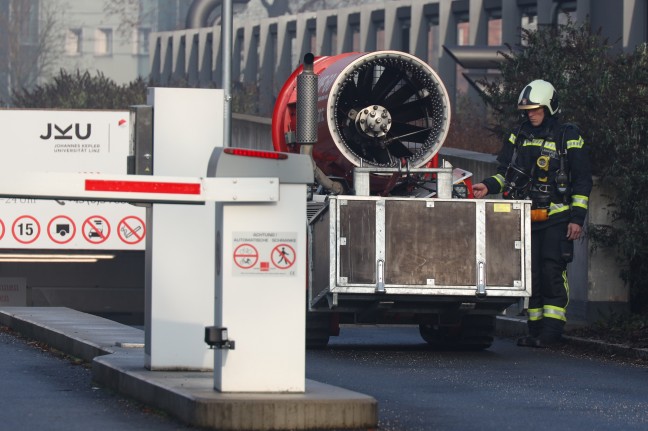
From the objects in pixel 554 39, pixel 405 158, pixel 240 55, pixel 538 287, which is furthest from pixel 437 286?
pixel 240 55

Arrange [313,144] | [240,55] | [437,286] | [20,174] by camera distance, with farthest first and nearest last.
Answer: [240,55] → [313,144] → [437,286] → [20,174]

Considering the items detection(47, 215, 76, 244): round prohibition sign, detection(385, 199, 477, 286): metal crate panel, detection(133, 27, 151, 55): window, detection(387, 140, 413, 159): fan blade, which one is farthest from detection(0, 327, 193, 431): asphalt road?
detection(133, 27, 151, 55): window

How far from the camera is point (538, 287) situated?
1588 cm

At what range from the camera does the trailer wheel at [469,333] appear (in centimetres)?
1592

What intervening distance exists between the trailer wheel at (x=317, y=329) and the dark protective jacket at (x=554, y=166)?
1.85 meters

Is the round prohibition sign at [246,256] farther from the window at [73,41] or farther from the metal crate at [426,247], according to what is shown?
the window at [73,41]

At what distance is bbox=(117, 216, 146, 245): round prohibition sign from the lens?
31.3 meters

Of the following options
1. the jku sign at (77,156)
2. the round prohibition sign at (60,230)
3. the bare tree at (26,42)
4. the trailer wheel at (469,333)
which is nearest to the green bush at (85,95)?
the jku sign at (77,156)

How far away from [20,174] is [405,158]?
774 centimetres

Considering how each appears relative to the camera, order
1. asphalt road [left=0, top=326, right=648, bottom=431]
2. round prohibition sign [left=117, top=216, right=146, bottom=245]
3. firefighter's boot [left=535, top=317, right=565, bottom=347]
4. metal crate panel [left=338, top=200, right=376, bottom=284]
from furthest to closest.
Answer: round prohibition sign [left=117, top=216, right=146, bottom=245] < firefighter's boot [left=535, top=317, right=565, bottom=347] < metal crate panel [left=338, top=200, right=376, bottom=284] < asphalt road [left=0, top=326, right=648, bottom=431]

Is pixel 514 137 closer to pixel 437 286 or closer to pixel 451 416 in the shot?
pixel 437 286

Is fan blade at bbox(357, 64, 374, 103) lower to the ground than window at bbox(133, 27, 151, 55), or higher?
lower

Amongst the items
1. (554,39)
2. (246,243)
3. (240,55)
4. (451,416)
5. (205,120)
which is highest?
(240,55)

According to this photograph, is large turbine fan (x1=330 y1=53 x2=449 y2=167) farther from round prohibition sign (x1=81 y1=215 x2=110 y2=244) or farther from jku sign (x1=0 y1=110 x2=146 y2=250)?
round prohibition sign (x1=81 y1=215 x2=110 y2=244)
